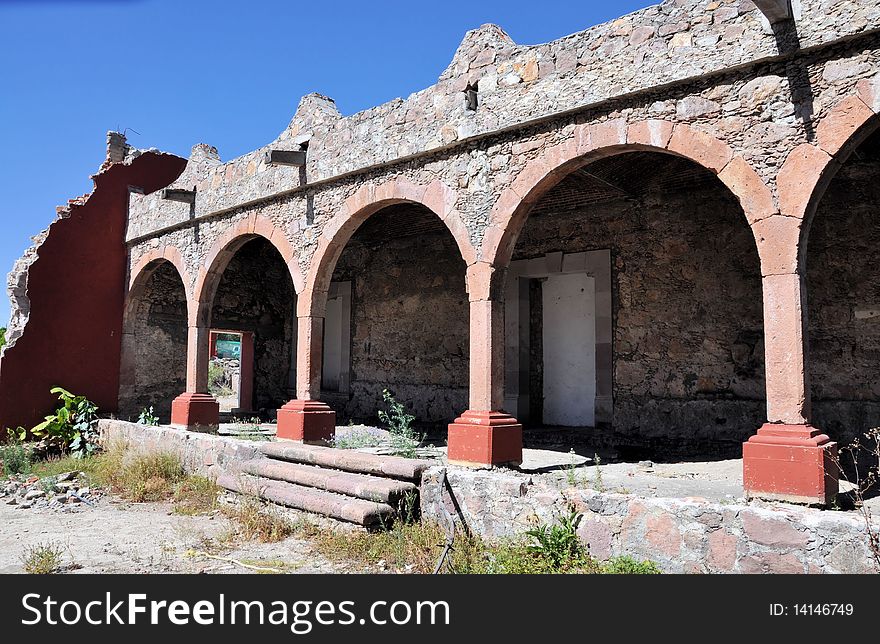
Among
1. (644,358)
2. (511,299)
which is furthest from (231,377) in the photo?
(644,358)

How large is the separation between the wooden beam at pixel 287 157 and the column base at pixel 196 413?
3.86 meters

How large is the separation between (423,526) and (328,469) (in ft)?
5.39

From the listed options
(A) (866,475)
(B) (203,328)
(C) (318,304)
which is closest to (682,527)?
(A) (866,475)

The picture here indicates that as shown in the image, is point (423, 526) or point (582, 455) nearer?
point (423, 526)

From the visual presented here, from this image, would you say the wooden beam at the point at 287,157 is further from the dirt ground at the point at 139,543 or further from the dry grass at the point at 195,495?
the dirt ground at the point at 139,543

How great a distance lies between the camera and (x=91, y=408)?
11.4 meters

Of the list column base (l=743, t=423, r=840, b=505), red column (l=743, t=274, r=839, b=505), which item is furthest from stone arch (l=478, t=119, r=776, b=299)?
column base (l=743, t=423, r=840, b=505)

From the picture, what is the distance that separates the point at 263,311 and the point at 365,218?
20.4 feet

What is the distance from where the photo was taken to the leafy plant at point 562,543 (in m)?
4.60

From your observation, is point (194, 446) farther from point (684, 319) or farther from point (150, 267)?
point (684, 319)

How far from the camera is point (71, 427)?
1125 cm

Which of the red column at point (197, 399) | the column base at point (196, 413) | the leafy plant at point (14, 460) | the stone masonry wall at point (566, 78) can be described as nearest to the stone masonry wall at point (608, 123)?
the stone masonry wall at point (566, 78)

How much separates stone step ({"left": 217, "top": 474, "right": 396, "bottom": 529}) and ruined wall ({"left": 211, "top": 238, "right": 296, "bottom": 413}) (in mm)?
5928

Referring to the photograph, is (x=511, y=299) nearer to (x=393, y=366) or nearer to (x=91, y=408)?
(x=393, y=366)
